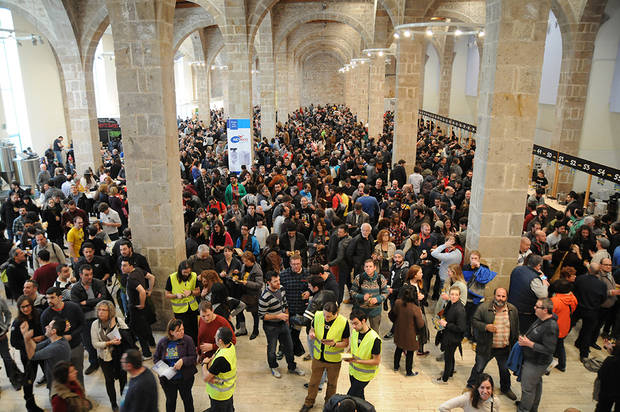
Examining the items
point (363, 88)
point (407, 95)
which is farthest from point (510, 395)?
point (363, 88)

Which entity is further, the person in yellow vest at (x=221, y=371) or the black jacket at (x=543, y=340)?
the black jacket at (x=543, y=340)

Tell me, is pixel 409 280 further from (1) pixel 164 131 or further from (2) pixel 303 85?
(2) pixel 303 85

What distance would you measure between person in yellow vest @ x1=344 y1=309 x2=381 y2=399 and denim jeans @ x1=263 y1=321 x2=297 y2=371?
4.39 ft

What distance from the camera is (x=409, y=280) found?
608 centimetres

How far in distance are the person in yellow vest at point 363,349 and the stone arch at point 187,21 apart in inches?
813

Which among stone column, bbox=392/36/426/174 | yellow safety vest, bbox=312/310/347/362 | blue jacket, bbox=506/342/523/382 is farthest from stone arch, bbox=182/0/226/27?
blue jacket, bbox=506/342/523/382

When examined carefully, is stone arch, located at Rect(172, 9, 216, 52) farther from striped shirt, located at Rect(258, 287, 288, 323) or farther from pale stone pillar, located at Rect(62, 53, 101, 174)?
striped shirt, located at Rect(258, 287, 288, 323)

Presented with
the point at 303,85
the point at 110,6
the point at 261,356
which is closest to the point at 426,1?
the point at 110,6

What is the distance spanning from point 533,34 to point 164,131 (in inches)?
207

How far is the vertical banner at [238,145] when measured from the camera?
14453 mm

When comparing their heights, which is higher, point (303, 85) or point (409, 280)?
point (303, 85)

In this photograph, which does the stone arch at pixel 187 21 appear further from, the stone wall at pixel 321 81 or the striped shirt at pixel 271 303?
the stone wall at pixel 321 81

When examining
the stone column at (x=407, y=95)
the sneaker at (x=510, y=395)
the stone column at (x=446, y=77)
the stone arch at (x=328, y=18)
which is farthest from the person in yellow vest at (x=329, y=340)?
the stone column at (x=446, y=77)

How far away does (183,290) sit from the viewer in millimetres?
6125
